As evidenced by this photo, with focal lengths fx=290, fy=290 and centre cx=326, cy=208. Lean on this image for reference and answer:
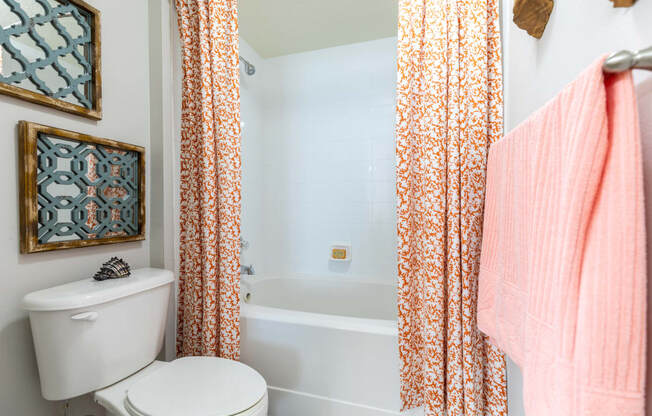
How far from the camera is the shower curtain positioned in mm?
1037

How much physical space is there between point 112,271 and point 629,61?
1475mm

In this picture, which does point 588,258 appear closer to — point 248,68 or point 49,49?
point 49,49

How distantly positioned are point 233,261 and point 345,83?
1683mm

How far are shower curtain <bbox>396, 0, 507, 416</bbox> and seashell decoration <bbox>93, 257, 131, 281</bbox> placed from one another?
3.62ft

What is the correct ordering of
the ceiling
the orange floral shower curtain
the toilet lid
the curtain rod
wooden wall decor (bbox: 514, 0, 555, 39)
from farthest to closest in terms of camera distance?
the ceiling → the orange floral shower curtain → the toilet lid → wooden wall decor (bbox: 514, 0, 555, 39) → the curtain rod

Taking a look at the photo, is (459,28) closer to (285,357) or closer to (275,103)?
(285,357)

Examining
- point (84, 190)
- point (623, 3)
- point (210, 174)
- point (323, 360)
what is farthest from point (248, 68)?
point (623, 3)

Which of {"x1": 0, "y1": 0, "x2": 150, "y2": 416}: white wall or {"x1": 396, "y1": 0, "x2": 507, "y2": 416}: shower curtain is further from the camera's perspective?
{"x1": 396, "y1": 0, "x2": 507, "y2": 416}: shower curtain

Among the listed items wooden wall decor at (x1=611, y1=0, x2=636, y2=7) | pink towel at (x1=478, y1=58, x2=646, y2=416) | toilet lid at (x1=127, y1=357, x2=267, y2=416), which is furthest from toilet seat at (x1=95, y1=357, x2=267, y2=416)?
wooden wall decor at (x1=611, y1=0, x2=636, y2=7)

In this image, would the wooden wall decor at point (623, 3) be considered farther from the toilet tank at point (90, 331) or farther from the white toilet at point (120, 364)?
the toilet tank at point (90, 331)

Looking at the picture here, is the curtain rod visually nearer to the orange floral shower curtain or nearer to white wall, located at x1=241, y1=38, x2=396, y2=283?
the orange floral shower curtain

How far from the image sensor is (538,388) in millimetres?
494

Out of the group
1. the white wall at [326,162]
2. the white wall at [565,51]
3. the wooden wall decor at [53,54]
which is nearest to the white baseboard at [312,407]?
the white wall at [565,51]

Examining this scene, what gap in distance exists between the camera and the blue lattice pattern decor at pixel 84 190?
101 cm
